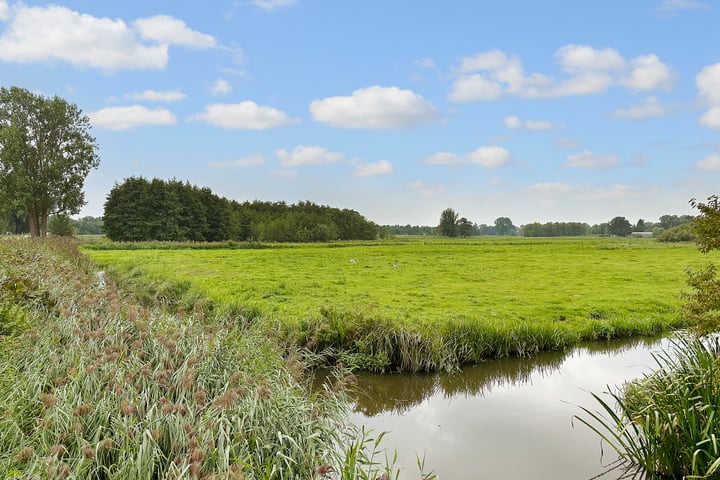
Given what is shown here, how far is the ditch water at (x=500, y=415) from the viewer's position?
7031mm

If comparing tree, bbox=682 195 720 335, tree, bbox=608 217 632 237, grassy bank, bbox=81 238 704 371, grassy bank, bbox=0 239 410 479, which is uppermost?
tree, bbox=608 217 632 237

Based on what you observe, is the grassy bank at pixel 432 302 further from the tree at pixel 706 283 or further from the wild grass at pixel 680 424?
the tree at pixel 706 283

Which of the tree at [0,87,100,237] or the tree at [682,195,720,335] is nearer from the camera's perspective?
the tree at [682,195,720,335]

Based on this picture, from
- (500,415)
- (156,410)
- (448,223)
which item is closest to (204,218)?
(448,223)

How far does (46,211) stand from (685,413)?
63.7 metres

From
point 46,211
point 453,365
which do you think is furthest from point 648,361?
point 46,211

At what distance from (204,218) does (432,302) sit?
225 ft

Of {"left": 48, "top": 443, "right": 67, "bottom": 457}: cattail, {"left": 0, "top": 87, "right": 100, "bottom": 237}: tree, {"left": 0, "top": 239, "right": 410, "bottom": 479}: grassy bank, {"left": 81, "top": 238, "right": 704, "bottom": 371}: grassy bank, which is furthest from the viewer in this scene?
{"left": 0, "top": 87, "right": 100, "bottom": 237}: tree

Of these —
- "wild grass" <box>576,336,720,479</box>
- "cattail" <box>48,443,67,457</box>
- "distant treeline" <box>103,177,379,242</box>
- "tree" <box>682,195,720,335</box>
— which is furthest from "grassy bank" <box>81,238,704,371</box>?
"distant treeline" <box>103,177,379,242</box>

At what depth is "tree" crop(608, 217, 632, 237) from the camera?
11312cm

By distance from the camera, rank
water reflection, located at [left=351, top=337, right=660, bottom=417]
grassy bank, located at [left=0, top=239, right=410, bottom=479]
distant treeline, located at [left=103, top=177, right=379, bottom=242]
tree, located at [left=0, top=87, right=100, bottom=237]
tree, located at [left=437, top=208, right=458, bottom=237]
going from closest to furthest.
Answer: grassy bank, located at [left=0, top=239, right=410, bottom=479], water reflection, located at [left=351, top=337, right=660, bottom=417], tree, located at [left=0, top=87, right=100, bottom=237], distant treeline, located at [left=103, top=177, right=379, bottom=242], tree, located at [left=437, top=208, right=458, bottom=237]

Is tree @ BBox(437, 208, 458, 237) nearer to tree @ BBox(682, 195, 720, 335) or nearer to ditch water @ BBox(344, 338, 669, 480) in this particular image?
ditch water @ BBox(344, 338, 669, 480)

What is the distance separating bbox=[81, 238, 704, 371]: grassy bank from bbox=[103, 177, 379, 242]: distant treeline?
4668cm

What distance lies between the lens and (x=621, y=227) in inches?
4491
